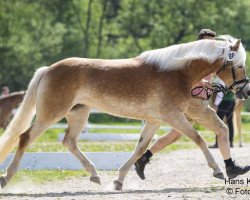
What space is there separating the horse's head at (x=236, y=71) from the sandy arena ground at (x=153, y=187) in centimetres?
128

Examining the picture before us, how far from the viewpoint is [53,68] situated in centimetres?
980

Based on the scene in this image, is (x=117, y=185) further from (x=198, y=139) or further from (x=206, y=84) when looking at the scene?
(x=206, y=84)

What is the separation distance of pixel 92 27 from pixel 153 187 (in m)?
42.1

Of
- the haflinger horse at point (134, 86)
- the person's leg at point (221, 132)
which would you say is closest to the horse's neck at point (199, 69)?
the haflinger horse at point (134, 86)

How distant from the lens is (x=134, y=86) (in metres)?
9.63

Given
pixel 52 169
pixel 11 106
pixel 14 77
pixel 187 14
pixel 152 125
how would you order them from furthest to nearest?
pixel 187 14, pixel 14 77, pixel 11 106, pixel 52 169, pixel 152 125

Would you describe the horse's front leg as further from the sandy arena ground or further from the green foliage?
the green foliage

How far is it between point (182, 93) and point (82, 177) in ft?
9.20

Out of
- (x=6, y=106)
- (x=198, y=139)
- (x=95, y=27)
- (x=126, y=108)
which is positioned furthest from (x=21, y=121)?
(x=95, y=27)

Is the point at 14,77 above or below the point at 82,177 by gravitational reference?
below

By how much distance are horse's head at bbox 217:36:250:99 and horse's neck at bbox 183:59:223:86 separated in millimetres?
95

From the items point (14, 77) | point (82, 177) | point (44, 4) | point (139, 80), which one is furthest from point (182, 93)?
point (44, 4)

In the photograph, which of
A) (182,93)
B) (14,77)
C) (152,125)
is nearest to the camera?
(182,93)

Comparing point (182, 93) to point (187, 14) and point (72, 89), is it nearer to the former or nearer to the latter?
point (72, 89)
